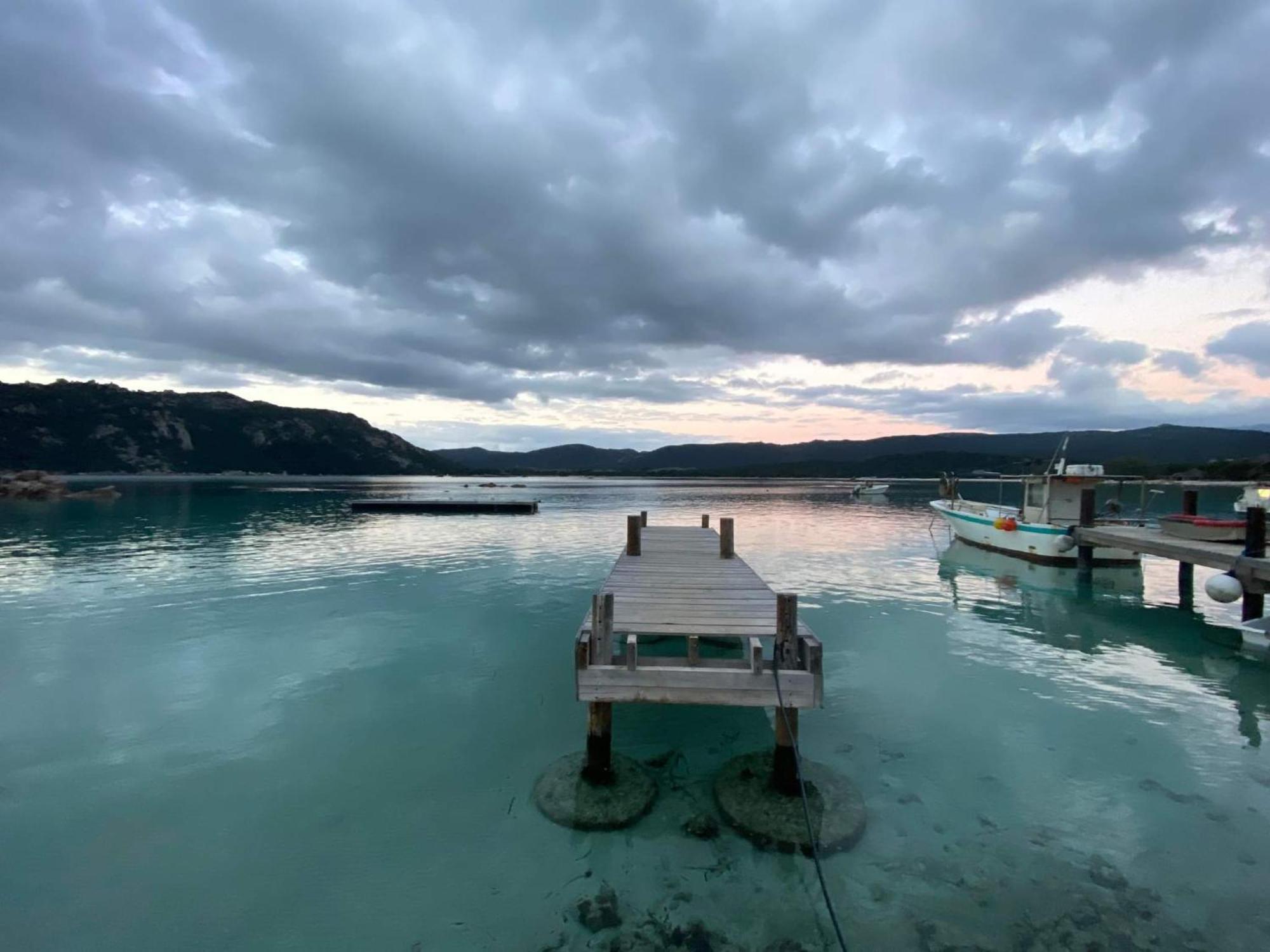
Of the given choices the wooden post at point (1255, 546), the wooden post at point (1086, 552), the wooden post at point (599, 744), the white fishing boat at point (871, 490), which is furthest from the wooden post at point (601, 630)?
the white fishing boat at point (871, 490)

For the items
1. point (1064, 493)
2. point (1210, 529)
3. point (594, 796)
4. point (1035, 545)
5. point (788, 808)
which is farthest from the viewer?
point (1064, 493)

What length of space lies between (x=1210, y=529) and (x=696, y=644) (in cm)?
1978

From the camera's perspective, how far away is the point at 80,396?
583 feet

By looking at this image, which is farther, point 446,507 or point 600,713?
point 446,507

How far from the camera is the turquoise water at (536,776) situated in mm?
5691

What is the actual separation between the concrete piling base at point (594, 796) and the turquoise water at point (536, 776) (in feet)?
0.77

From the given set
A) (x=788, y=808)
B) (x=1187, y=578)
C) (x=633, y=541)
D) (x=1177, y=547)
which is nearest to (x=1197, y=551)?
(x=1177, y=547)

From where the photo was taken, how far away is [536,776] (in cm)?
827

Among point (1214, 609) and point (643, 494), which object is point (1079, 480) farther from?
point (643, 494)

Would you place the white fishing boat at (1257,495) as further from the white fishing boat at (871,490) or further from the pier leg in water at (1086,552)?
the white fishing boat at (871,490)

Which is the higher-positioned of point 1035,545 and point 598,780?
point 1035,545

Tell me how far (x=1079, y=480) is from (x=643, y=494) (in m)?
71.8

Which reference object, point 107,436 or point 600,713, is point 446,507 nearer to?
point 600,713

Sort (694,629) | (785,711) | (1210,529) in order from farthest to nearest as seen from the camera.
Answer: (1210,529) < (694,629) < (785,711)
